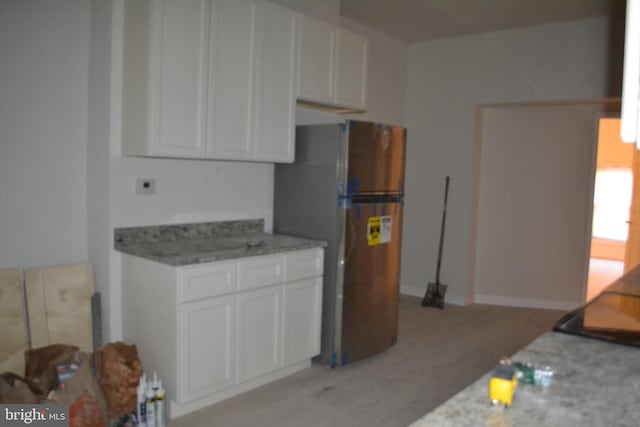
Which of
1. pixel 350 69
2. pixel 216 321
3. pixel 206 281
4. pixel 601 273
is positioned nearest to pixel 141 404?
pixel 216 321

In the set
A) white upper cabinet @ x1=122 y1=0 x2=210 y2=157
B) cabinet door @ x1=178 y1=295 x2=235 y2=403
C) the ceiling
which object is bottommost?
cabinet door @ x1=178 y1=295 x2=235 y2=403

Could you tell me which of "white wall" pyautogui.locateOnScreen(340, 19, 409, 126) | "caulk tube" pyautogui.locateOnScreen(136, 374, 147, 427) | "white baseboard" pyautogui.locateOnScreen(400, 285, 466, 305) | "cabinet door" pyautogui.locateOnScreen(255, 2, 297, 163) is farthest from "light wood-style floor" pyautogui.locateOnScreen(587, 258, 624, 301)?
"caulk tube" pyautogui.locateOnScreen(136, 374, 147, 427)

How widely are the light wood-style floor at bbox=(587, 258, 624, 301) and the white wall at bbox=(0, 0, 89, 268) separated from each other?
562 cm

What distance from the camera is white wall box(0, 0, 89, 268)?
271 cm

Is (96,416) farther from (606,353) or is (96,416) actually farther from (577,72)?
(577,72)

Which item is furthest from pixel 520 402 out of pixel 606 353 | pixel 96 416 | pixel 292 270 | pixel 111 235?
pixel 111 235

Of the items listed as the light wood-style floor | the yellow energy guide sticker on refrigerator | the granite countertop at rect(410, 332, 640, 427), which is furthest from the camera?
the light wood-style floor

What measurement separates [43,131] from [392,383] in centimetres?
256

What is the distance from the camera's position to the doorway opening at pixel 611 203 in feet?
26.3

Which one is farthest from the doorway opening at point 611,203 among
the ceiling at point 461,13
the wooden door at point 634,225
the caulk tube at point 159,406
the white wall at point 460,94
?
the caulk tube at point 159,406

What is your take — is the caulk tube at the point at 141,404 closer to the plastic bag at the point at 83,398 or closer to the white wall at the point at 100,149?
the plastic bag at the point at 83,398

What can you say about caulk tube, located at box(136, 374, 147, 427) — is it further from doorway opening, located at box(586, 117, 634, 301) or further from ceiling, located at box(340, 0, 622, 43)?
doorway opening, located at box(586, 117, 634, 301)

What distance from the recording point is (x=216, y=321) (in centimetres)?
280

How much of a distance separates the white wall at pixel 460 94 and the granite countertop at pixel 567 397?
4000 mm
